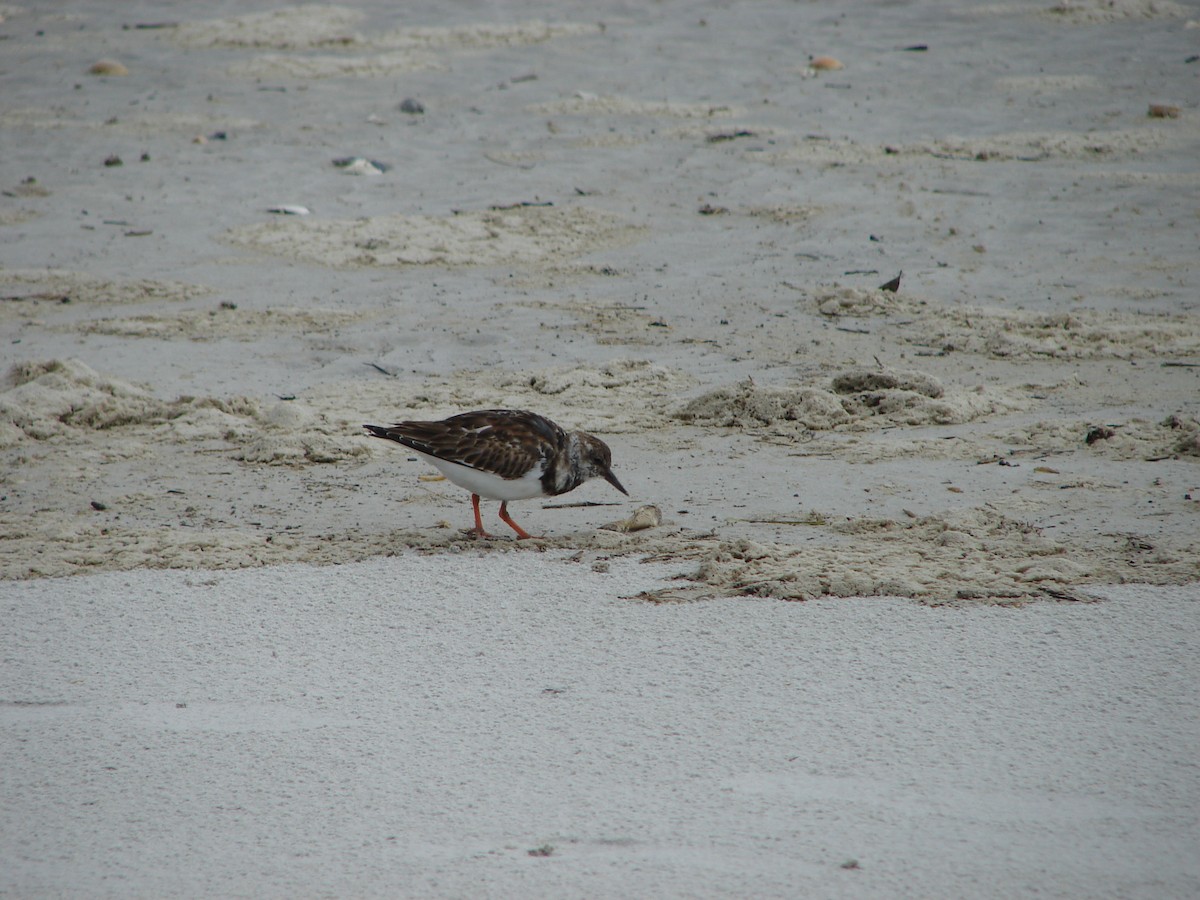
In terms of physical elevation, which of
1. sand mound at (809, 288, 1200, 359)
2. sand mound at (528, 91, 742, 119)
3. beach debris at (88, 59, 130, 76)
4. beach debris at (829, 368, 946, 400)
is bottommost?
beach debris at (829, 368, 946, 400)

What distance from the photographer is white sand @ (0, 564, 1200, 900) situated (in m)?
3.04

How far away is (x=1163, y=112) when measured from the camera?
11.7 metres

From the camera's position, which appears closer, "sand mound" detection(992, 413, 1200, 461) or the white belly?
the white belly

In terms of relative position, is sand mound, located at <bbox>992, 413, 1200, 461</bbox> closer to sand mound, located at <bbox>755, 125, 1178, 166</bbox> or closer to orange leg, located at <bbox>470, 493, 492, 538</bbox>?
orange leg, located at <bbox>470, 493, 492, 538</bbox>

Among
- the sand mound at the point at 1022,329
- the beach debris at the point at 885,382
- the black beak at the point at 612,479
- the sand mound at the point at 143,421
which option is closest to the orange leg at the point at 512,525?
the black beak at the point at 612,479

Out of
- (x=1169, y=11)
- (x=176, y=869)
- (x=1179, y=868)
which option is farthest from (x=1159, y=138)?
(x=176, y=869)

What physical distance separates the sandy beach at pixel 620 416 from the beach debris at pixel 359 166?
2.4 inches

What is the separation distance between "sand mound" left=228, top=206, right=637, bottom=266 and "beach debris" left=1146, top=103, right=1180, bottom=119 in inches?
227

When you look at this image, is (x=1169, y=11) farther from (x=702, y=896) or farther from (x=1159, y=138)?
(x=702, y=896)

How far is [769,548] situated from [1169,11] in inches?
515

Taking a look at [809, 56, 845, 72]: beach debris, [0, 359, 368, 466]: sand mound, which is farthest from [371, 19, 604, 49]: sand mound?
[0, 359, 368, 466]: sand mound

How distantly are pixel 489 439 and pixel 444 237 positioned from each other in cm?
457

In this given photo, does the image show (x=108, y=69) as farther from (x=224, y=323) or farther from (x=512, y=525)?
(x=512, y=525)

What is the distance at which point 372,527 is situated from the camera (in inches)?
207
